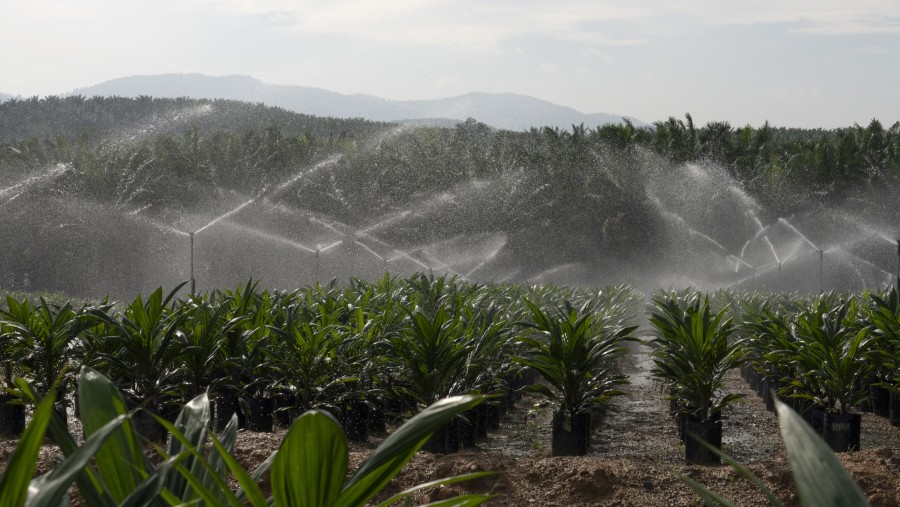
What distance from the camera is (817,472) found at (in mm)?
1108

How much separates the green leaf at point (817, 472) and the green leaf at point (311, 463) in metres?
0.61

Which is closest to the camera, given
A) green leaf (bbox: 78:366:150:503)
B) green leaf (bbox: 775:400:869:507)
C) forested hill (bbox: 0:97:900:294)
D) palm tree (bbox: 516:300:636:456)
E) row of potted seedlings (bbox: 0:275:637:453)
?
green leaf (bbox: 775:400:869:507)

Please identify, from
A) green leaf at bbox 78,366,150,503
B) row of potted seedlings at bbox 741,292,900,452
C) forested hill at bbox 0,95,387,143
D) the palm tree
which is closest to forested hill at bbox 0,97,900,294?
row of potted seedlings at bbox 741,292,900,452

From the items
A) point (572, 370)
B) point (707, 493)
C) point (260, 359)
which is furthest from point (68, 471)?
point (260, 359)

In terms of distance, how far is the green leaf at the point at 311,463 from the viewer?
1.41m

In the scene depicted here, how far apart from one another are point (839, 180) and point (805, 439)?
4159 centimetres

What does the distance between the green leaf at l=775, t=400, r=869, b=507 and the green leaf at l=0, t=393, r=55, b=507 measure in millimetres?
847

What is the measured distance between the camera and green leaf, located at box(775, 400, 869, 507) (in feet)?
3.62

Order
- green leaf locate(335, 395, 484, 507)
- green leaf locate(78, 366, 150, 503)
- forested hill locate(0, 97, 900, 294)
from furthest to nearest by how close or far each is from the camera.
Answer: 1. forested hill locate(0, 97, 900, 294)
2. green leaf locate(78, 366, 150, 503)
3. green leaf locate(335, 395, 484, 507)

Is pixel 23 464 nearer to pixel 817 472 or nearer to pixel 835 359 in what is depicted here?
pixel 817 472

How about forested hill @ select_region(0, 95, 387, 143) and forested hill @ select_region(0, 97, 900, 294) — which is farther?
forested hill @ select_region(0, 95, 387, 143)

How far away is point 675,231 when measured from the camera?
3825 cm

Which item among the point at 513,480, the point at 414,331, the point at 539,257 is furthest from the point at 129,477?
the point at 539,257

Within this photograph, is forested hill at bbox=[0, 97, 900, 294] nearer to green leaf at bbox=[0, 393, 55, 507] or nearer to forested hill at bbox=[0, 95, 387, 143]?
green leaf at bbox=[0, 393, 55, 507]
